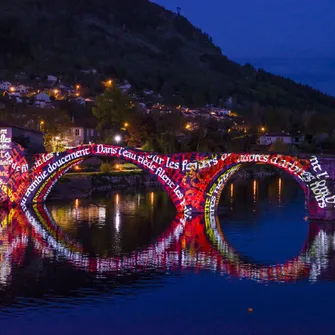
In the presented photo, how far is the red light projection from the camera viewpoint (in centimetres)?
3934

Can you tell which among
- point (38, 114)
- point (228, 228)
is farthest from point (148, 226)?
point (38, 114)

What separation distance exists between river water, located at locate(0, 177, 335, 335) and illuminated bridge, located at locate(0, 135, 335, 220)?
144cm

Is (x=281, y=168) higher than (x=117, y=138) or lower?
lower

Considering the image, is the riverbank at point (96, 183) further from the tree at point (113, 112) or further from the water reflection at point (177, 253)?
the tree at point (113, 112)

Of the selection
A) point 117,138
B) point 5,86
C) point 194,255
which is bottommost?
point 194,255

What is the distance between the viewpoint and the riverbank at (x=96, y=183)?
5762cm

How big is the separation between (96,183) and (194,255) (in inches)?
1461

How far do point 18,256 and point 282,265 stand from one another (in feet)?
40.7

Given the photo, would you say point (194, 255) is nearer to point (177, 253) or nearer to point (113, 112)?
point (177, 253)

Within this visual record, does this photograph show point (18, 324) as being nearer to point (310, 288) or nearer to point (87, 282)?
point (87, 282)

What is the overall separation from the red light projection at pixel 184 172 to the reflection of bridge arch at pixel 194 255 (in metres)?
2.64

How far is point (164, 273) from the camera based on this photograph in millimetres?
27406

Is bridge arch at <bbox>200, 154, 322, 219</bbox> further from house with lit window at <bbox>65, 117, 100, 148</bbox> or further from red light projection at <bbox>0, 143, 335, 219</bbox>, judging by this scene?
house with lit window at <bbox>65, 117, 100, 148</bbox>

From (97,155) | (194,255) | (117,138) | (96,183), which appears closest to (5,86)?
(117,138)
